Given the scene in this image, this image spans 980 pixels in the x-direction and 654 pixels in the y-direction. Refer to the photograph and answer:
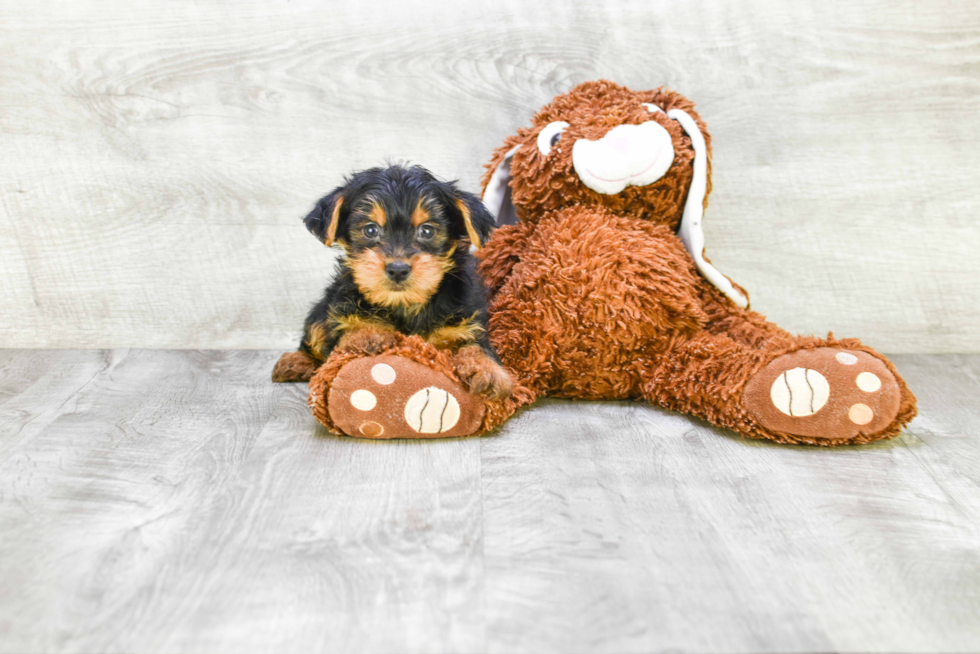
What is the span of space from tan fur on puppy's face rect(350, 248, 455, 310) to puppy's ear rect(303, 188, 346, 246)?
0.36ft

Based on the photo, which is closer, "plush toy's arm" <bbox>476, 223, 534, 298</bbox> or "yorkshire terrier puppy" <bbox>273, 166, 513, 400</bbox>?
"yorkshire terrier puppy" <bbox>273, 166, 513, 400</bbox>

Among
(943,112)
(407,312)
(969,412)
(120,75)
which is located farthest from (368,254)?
(943,112)

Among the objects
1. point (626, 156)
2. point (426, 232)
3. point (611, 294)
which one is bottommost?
point (611, 294)

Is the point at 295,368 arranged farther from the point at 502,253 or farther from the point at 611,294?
the point at 611,294

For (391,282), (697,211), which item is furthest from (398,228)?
(697,211)

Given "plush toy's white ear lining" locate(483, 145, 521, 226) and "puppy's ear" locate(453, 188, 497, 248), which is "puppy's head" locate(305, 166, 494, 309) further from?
"plush toy's white ear lining" locate(483, 145, 521, 226)

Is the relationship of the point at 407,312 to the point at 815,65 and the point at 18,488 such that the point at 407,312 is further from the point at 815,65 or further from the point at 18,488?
the point at 815,65

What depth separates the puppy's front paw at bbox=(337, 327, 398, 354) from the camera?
2.06 meters

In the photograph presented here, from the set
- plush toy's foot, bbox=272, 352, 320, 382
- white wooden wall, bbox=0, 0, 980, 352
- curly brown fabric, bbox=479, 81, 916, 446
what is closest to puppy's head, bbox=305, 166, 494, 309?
curly brown fabric, bbox=479, 81, 916, 446

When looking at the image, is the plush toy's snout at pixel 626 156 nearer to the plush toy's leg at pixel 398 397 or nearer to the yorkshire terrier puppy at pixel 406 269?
the yorkshire terrier puppy at pixel 406 269

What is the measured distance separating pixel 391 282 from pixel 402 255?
8 cm

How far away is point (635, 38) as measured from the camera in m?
3.08

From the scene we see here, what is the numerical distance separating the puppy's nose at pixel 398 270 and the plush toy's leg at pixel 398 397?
0.66ft

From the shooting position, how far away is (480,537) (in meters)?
1.56
